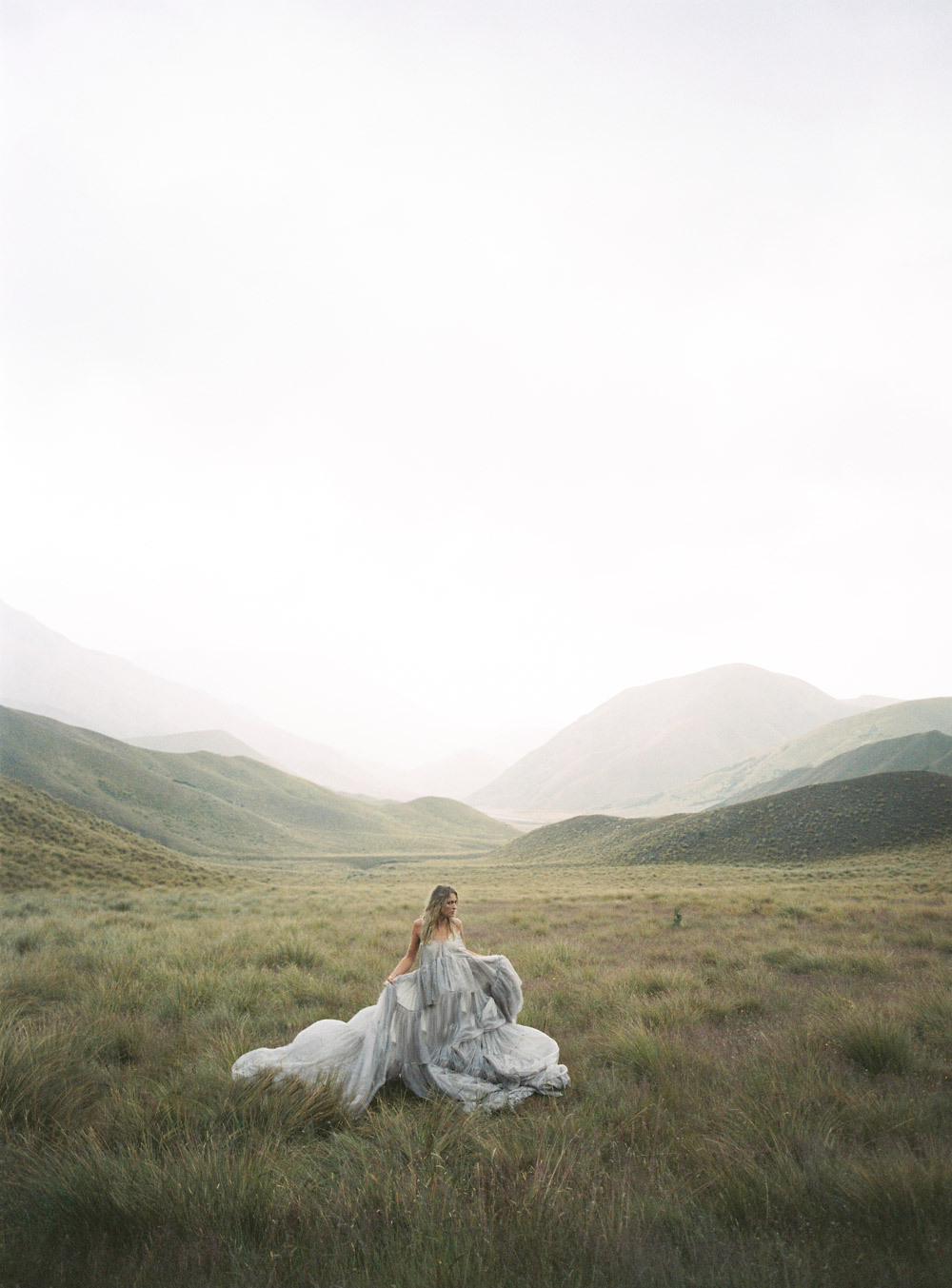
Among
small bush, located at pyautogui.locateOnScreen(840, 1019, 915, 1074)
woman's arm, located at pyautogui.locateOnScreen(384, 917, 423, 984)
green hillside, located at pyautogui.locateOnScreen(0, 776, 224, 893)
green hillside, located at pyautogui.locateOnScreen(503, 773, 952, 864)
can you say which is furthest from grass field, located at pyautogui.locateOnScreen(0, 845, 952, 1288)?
green hillside, located at pyautogui.locateOnScreen(503, 773, 952, 864)

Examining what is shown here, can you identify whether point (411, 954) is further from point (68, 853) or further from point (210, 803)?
point (210, 803)

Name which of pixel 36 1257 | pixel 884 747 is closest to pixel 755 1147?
pixel 36 1257

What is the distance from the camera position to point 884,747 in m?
87.2

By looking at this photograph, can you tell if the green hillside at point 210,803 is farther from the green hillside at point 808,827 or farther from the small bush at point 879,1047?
the small bush at point 879,1047

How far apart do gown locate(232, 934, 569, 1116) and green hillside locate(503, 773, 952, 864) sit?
130 feet

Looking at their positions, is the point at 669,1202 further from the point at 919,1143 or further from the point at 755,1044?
the point at 755,1044

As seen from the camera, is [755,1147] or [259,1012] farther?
[259,1012]

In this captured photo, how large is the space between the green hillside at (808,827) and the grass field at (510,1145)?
36.3m

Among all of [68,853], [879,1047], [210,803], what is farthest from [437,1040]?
[210,803]

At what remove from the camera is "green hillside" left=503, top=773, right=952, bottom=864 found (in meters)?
38.4

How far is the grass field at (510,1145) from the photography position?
2502mm

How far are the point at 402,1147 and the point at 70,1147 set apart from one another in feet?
6.06

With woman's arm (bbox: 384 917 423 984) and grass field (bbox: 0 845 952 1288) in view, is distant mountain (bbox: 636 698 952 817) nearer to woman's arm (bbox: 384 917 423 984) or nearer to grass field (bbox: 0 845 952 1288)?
grass field (bbox: 0 845 952 1288)

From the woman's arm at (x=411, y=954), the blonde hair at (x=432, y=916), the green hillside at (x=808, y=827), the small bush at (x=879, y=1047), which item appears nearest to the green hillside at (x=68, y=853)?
the woman's arm at (x=411, y=954)
